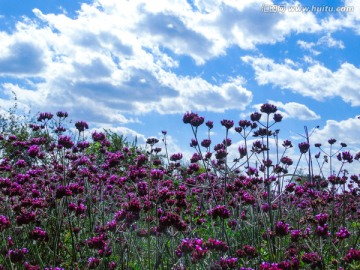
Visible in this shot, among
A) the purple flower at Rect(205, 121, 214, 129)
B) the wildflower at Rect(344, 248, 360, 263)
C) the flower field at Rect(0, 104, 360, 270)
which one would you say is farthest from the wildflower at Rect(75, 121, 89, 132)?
the wildflower at Rect(344, 248, 360, 263)

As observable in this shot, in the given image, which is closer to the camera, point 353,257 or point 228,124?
point 353,257

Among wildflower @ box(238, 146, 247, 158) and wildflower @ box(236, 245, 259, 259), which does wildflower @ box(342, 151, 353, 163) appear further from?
wildflower @ box(236, 245, 259, 259)

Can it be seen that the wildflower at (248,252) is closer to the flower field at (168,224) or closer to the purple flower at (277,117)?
the flower field at (168,224)

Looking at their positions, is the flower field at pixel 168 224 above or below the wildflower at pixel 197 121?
below

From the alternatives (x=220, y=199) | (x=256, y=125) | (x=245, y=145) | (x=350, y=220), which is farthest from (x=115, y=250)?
(x=350, y=220)

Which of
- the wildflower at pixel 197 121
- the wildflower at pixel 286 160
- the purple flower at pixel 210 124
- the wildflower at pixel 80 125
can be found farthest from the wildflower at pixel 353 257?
the wildflower at pixel 80 125

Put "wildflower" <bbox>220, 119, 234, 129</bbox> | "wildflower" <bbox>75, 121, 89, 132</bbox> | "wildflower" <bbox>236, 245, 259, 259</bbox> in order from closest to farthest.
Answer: "wildflower" <bbox>236, 245, 259, 259</bbox> → "wildflower" <bbox>220, 119, 234, 129</bbox> → "wildflower" <bbox>75, 121, 89, 132</bbox>

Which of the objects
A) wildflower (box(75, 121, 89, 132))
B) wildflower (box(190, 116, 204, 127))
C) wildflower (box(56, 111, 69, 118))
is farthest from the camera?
wildflower (box(56, 111, 69, 118))

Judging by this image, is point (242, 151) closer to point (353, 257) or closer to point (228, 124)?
point (228, 124)

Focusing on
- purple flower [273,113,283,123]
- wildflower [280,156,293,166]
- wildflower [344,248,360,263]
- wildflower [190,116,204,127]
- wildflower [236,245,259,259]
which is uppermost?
purple flower [273,113,283,123]

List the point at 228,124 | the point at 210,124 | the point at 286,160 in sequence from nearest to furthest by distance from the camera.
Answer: the point at 228,124, the point at 210,124, the point at 286,160

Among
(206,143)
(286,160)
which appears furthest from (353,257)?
(286,160)

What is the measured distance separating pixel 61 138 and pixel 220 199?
4.23 m

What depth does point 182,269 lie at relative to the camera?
3.47 metres
